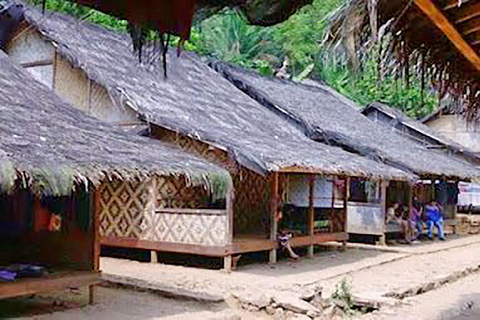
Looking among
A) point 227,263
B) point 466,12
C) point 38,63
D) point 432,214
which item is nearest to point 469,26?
point 466,12

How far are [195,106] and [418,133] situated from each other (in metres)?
12.0

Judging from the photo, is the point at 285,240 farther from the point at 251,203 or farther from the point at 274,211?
the point at 251,203

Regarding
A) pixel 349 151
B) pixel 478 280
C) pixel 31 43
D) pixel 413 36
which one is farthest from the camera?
pixel 349 151

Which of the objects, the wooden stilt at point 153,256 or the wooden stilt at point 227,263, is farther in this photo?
the wooden stilt at point 153,256

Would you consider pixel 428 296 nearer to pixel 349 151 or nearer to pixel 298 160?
pixel 298 160

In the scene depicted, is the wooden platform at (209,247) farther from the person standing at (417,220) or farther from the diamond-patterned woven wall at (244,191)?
the person standing at (417,220)

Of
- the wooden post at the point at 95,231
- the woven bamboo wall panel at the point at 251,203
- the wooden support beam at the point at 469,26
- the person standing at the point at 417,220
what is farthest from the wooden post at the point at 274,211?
the wooden support beam at the point at 469,26

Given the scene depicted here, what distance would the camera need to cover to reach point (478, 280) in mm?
11617

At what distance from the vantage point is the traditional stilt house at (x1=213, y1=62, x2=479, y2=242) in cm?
1576

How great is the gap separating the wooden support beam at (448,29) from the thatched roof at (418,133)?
60.4 ft

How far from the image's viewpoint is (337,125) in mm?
17516

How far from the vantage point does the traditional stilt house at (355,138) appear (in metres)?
15.8

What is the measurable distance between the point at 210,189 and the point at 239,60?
22672 millimetres

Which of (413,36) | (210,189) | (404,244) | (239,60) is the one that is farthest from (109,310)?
(239,60)
